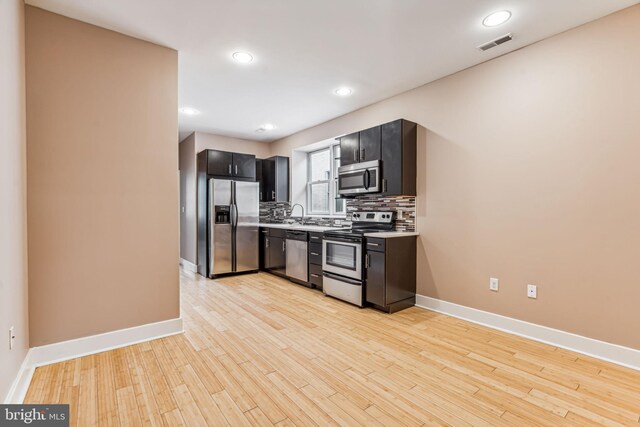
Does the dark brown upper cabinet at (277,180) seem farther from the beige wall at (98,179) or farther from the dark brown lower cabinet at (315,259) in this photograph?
the beige wall at (98,179)

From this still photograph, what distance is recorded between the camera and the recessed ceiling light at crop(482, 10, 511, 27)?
235cm

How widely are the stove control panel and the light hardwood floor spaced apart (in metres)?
1.39

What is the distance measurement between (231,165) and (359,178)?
8.67ft

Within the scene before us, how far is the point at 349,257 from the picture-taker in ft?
12.5

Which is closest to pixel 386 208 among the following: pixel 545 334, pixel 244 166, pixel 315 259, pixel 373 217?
pixel 373 217

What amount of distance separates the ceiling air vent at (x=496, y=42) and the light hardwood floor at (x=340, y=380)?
2.70 meters

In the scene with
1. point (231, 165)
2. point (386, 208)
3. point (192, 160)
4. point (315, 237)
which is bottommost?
point (315, 237)

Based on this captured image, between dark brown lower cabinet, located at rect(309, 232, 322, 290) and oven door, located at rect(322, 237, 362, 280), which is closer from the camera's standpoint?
oven door, located at rect(322, 237, 362, 280)

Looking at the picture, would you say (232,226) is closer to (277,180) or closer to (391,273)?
(277,180)

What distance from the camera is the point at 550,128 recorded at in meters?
2.69

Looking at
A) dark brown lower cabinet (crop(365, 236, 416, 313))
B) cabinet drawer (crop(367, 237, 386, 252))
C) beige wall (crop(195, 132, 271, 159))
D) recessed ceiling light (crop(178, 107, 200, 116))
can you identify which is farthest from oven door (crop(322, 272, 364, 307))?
beige wall (crop(195, 132, 271, 159))

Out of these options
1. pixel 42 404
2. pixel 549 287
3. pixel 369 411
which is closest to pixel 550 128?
pixel 549 287

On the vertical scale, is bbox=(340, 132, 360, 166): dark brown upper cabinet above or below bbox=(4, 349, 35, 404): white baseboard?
above

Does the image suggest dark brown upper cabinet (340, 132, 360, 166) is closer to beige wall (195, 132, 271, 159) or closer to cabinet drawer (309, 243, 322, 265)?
cabinet drawer (309, 243, 322, 265)
